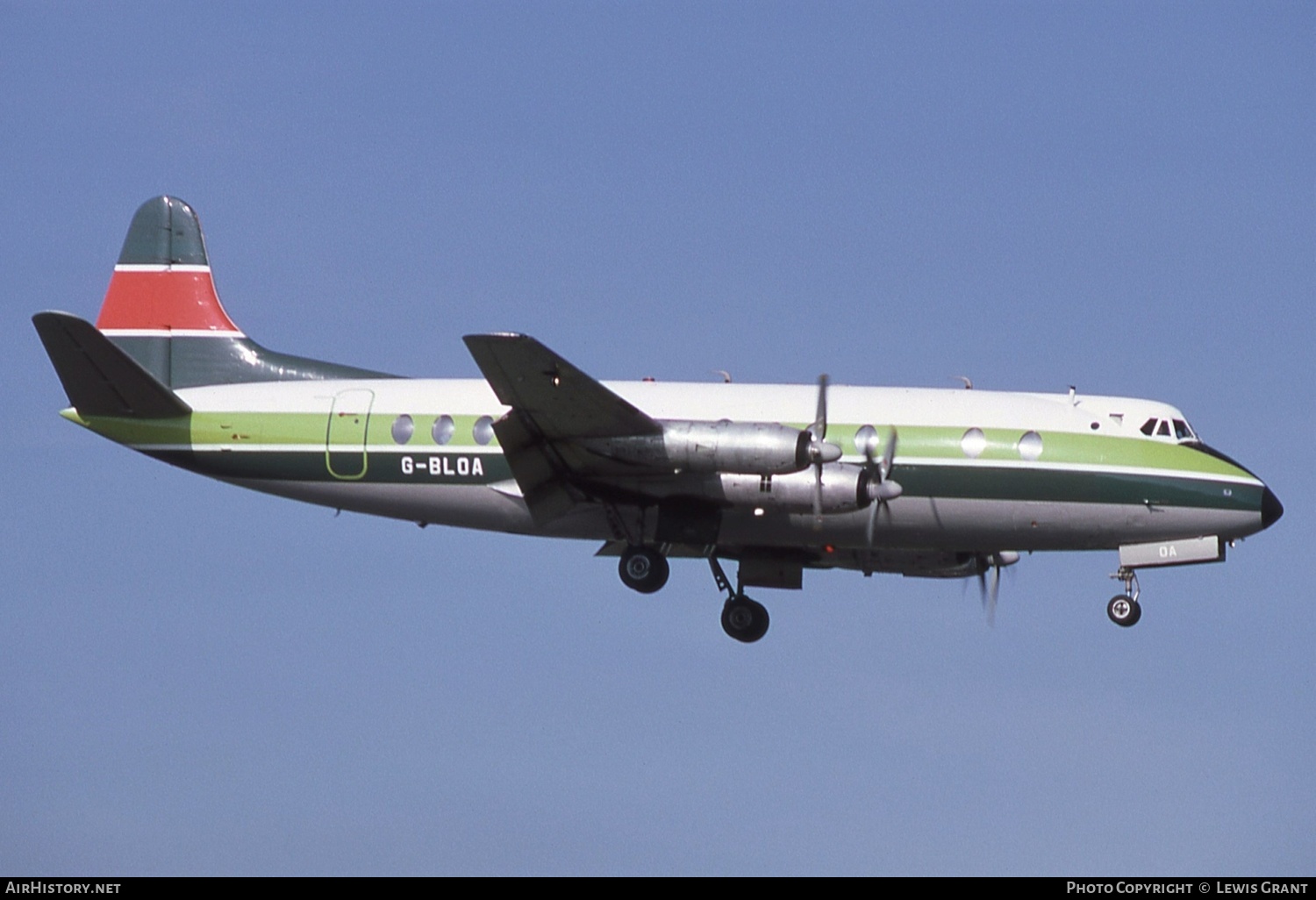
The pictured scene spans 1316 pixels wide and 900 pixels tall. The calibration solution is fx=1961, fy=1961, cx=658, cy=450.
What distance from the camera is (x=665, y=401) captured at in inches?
1281

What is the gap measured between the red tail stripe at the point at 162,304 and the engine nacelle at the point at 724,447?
10.0m

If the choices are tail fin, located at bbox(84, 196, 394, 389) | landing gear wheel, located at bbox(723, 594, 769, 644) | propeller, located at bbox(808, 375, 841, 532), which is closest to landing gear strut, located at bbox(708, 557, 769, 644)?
landing gear wheel, located at bbox(723, 594, 769, 644)

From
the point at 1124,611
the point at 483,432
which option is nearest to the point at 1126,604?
the point at 1124,611

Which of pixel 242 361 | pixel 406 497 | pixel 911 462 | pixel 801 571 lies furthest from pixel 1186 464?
pixel 242 361

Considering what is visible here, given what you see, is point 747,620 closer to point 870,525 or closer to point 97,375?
point 870,525

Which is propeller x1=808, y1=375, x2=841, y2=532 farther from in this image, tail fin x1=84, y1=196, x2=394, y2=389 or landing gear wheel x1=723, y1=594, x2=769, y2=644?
tail fin x1=84, y1=196, x2=394, y2=389

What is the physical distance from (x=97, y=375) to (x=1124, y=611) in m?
17.3

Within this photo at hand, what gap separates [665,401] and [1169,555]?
27.8 feet

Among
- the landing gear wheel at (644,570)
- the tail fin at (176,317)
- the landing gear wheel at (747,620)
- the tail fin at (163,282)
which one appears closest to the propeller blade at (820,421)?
the landing gear wheel at (644,570)

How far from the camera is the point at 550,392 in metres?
29.9

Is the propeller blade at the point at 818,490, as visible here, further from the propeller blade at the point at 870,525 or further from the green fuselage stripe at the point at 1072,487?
the green fuselage stripe at the point at 1072,487

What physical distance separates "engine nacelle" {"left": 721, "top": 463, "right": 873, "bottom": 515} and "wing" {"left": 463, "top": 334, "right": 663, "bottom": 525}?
173cm
